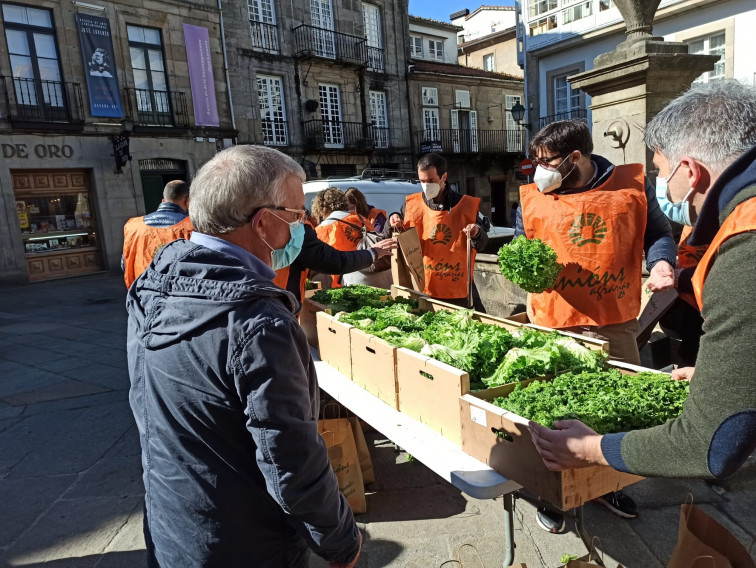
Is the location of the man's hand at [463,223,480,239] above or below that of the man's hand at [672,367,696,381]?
above

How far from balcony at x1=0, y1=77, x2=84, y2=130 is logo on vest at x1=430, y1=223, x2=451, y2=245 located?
14.7 metres

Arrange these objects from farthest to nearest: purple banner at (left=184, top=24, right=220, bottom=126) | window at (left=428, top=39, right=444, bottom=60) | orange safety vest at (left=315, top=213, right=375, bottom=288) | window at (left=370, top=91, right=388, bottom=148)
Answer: window at (left=428, top=39, right=444, bottom=60) < window at (left=370, top=91, right=388, bottom=148) < purple banner at (left=184, top=24, right=220, bottom=126) < orange safety vest at (left=315, top=213, right=375, bottom=288)

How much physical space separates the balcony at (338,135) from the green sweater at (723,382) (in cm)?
2120

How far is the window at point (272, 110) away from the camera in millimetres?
20391

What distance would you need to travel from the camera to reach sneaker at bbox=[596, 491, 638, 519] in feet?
10.3

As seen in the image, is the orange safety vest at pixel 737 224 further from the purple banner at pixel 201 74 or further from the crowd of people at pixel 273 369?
the purple banner at pixel 201 74

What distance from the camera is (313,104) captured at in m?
21.3

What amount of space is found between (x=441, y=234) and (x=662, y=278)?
221cm

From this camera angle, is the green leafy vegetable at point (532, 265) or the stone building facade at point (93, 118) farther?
the stone building facade at point (93, 118)

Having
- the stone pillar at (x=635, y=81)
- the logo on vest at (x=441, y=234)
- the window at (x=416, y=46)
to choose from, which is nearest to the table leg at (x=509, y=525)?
the logo on vest at (x=441, y=234)

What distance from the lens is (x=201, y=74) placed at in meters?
18.0

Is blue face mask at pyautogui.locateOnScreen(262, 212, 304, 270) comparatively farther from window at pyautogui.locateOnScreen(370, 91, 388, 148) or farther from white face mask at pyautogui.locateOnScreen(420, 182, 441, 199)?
window at pyautogui.locateOnScreen(370, 91, 388, 148)

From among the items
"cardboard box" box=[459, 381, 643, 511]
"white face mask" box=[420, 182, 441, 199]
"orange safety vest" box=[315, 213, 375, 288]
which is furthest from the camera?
"orange safety vest" box=[315, 213, 375, 288]

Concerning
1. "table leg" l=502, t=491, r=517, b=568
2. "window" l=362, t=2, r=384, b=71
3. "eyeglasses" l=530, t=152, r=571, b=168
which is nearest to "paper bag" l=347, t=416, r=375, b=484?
"table leg" l=502, t=491, r=517, b=568
